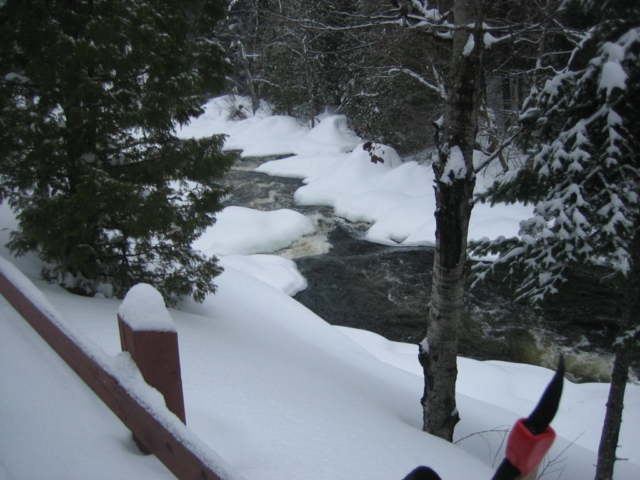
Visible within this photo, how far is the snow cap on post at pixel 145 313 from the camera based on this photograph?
175 cm

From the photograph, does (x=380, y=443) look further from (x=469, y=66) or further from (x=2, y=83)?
(x=2, y=83)

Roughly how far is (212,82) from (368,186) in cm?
1187

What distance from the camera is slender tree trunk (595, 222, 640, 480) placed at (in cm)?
413

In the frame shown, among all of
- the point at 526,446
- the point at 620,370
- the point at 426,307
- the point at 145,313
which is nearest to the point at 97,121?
the point at 145,313

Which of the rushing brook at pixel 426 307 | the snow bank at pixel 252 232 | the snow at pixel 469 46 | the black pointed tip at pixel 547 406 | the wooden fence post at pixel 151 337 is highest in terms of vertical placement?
the snow at pixel 469 46

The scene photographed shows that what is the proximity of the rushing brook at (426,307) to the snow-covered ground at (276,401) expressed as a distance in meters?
0.68

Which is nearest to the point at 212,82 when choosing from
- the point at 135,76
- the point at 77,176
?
the point at 135,76

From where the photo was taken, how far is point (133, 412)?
5.94 ft

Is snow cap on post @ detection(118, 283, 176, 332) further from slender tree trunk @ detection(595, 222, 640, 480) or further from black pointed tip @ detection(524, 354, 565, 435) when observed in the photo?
slender tree trunk @ detection(595, 222, 640, 480)

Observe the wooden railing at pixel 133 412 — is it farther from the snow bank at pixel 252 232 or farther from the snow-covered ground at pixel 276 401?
the snow bank at pixel 252 232

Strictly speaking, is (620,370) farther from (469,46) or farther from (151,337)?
(151,337)

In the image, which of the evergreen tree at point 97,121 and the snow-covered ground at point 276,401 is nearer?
the snow-covered ground at point 276,401

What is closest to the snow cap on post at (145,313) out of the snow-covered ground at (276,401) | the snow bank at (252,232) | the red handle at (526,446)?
the snow-covered ground at (276,401)

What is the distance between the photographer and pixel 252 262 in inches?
468
